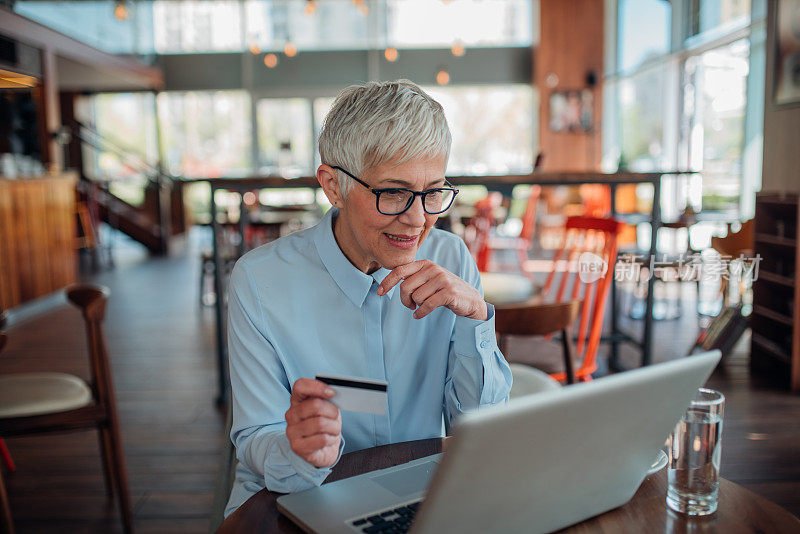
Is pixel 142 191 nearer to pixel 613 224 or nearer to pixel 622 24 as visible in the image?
pixel 622 24

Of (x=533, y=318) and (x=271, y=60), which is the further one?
(x=271, y=60)

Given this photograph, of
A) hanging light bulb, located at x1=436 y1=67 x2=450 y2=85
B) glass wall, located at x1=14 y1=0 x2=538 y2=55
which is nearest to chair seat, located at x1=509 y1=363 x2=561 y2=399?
hanging light bulb, located at x1=436 y1=67 x2=450 y2=85

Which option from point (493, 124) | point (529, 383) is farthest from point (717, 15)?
point (529, 383)

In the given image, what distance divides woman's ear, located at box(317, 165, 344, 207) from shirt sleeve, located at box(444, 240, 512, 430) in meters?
0.32

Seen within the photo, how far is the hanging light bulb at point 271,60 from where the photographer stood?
37.8 ft

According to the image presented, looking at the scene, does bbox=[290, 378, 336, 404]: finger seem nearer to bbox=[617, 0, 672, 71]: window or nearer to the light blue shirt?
the light blue shirt

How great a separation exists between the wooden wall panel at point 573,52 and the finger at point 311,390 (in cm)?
1086

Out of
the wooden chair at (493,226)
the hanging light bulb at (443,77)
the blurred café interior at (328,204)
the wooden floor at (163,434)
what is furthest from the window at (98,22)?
the wooden chair at (493,226)

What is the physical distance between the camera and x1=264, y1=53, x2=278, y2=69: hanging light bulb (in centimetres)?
1153

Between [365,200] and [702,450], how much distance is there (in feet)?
2.20

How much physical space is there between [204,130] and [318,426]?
11.8 metres

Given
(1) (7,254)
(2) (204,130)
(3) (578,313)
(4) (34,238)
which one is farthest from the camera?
(2) (204,130)

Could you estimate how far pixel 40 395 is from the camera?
2.32m

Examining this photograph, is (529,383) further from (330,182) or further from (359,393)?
(359,393)
